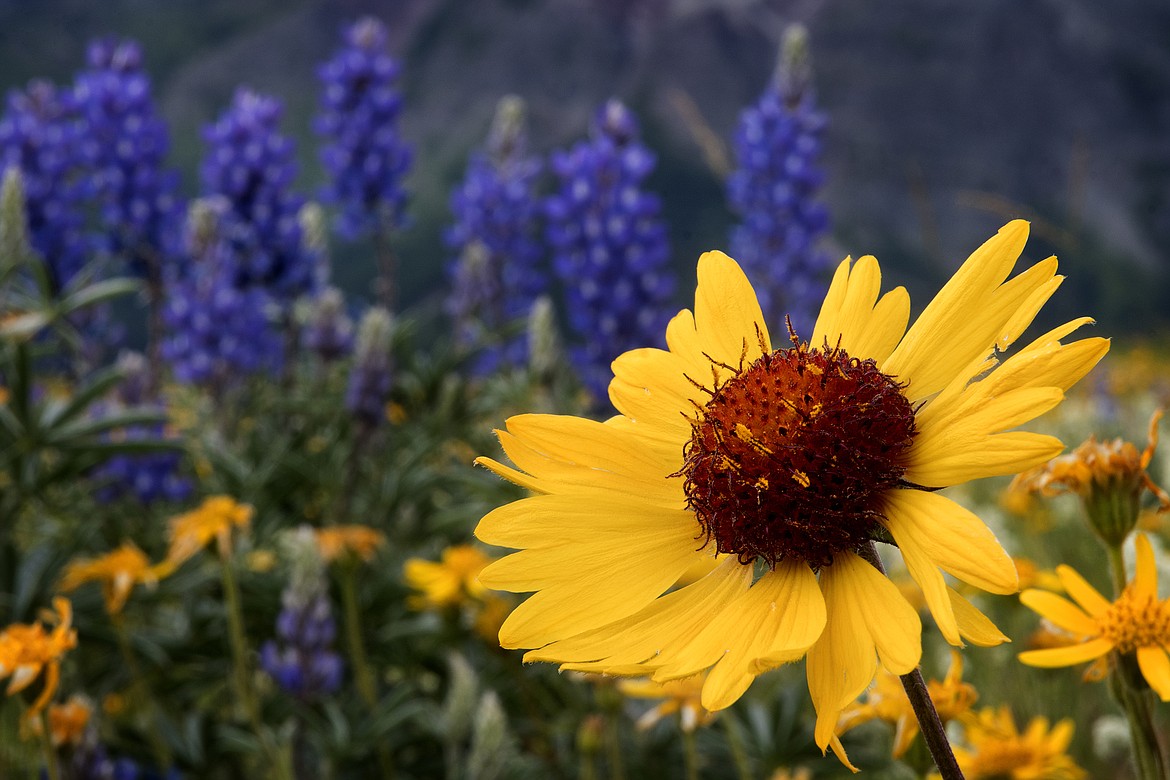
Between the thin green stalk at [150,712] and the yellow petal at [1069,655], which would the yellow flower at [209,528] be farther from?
the yellow petal at [1069,655]

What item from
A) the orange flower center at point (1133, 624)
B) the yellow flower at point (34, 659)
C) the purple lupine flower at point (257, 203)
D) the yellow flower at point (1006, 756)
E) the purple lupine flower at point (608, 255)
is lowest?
the yellow flower at point (1006, 756)

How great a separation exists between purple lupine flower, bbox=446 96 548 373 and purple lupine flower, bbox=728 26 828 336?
1.10m

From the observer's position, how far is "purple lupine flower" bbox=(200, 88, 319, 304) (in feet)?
12.5

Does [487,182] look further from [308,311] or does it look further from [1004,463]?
[1004,463]

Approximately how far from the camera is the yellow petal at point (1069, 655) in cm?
73

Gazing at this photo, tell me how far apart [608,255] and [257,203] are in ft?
4.75

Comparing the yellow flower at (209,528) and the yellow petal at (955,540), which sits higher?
the yellow flower at (209,528)

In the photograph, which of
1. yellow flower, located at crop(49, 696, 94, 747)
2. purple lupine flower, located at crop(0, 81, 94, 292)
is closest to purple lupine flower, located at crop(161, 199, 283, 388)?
purple lupine flower, located at crop(0, 81, 94, 292)

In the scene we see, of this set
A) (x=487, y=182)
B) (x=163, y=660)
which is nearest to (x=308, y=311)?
(x=487, y=182)

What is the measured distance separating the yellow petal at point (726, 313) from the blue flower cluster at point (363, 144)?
3.59m

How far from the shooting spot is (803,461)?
0.70m

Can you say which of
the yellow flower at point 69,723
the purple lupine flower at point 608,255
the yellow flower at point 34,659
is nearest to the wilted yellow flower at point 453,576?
the yellow flower at point 69,723

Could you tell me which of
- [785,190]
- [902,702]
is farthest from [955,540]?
[785,190]

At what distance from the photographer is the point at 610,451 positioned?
2.48ft
